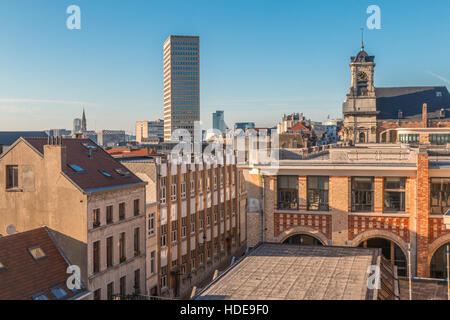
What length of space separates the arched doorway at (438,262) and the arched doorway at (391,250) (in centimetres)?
131

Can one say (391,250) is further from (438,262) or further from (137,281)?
(137,281)

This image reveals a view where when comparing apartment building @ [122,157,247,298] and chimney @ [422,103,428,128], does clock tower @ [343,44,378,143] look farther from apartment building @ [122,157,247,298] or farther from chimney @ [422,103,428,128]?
apartment building @ [122,157,247,298]

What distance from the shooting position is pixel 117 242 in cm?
3428

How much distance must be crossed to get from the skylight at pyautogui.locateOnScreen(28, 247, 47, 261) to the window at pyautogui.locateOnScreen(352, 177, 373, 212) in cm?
2014

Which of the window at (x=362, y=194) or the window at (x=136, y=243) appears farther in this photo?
the window at (x=136, y=243)

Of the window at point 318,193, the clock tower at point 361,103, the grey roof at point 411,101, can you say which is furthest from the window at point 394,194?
the grey roof at point 411,101

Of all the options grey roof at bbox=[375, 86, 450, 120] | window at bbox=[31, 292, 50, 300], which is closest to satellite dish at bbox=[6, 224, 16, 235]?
window at bbox=[31, 292, 50, 300]

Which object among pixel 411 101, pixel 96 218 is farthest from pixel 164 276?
pixel 411 101

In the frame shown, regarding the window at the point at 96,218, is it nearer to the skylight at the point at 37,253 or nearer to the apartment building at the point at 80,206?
the apartment building at the point at 80,206

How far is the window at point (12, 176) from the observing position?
3400cm

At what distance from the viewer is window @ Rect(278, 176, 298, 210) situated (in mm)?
24172

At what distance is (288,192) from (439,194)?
764 centimetres

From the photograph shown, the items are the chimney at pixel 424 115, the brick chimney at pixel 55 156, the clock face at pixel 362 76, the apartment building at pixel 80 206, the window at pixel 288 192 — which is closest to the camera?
the window at pixel 288 192

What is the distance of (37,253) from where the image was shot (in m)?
28.9
